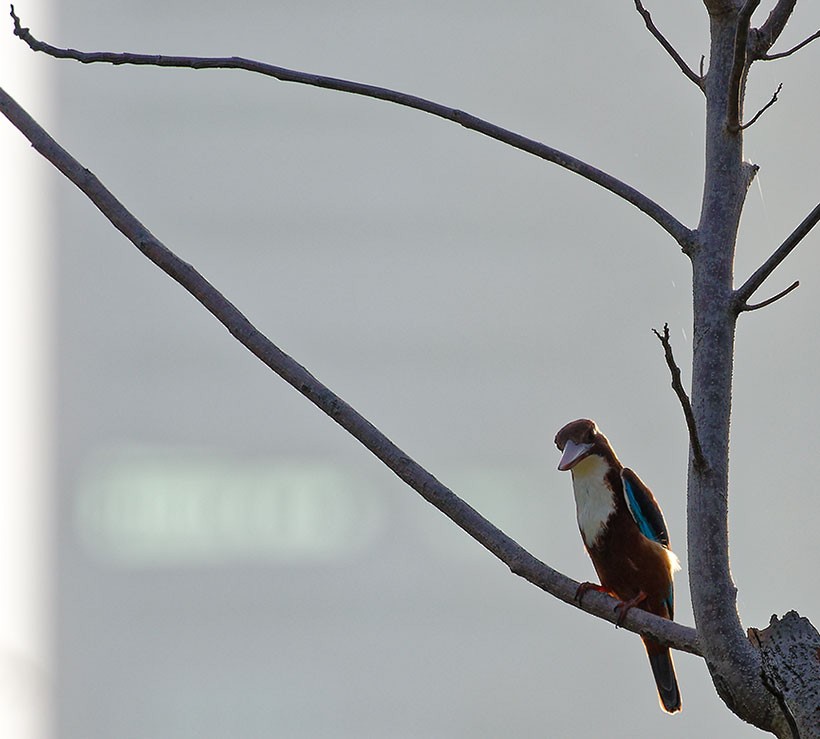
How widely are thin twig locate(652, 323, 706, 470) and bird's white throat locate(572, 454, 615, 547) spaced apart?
52cm

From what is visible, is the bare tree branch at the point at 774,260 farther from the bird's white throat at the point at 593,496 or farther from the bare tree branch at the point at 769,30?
the bird's white throat at the point at 593,496

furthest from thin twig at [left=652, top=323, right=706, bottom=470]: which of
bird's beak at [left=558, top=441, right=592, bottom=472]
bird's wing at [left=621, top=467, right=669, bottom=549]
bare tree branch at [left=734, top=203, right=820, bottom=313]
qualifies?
bird's wing at [left=621, top=467, right=669, bottom=549]

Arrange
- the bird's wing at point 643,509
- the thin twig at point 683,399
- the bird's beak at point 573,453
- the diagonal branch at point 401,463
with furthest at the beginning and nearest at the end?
the bird's wing at point 643,509
the bird's beak at point 573,453
the diagonal branch at point 401,463
the thin twig at point 683,399

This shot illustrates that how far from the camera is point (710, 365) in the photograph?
0.53 m

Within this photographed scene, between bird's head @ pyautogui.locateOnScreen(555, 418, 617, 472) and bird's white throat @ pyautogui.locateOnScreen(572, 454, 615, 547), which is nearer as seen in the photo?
bird's head @ pyautogui.locateOnScreen(555, 418, 617, 472)

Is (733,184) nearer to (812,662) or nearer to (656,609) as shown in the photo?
(812,662)

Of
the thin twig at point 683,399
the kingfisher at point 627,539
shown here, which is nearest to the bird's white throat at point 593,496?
the kingfisher at point 627,539

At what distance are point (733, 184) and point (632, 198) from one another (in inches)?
2.2

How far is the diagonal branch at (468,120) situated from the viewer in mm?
596

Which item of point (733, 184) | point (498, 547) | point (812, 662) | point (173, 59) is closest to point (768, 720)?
point (812, 662)

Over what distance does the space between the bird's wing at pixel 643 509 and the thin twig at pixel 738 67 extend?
0.50m

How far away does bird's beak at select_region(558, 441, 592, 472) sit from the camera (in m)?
0.91

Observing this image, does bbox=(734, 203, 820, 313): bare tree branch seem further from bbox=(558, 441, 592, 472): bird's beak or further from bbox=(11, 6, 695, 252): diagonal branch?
bbox=(558, 441, 592, 472): bird's beak

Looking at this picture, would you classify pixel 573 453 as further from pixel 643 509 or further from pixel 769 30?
pixel 769 30
